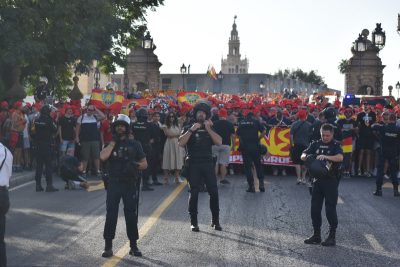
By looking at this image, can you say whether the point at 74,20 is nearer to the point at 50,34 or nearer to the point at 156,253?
the point at 50,34

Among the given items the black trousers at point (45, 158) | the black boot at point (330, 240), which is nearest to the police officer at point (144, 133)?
the black trousers at point (45, 158)

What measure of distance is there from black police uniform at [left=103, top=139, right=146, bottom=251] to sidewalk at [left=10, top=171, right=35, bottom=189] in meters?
9.07

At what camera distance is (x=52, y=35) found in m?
29.3

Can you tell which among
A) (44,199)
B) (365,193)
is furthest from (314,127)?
(44,199)

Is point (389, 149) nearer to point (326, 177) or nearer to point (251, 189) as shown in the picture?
point (251, 189)

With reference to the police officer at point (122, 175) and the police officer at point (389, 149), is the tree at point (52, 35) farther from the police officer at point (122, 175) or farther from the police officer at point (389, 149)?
the police officer at point (122, 175)

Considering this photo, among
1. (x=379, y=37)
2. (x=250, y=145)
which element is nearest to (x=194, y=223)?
(x=250, y=145)

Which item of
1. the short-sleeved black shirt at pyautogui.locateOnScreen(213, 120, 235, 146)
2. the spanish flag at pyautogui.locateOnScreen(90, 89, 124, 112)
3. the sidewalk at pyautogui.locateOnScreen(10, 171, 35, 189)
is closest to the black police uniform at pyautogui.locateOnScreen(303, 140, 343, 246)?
the short-sleeved black shirt at pyautogui.locateOnScreen(213, 120, 235, 146)

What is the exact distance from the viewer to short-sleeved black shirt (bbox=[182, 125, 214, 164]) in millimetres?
11875

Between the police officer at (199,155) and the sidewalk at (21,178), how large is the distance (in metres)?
7.71

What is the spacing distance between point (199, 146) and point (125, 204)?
7.74ft

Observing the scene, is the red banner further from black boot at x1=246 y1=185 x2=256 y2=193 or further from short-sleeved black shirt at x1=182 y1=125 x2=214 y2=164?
short-sleeved black shirt at x1=182 y1=125 x2=214 y2=164

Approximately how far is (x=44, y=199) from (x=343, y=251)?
7399 millimetres

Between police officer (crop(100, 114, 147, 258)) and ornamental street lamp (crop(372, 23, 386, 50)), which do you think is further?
ornamental street lamp (crop(372, 23, 386, 50))
